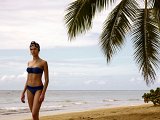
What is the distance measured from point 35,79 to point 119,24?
498 cm

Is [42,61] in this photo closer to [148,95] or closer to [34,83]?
[34,83]

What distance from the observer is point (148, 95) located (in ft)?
53.5

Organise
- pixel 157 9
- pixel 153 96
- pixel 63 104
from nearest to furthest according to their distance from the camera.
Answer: pixel 157 9, pixel 153 96, pixel 63 104

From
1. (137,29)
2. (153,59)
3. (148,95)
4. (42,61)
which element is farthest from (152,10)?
(148,95)

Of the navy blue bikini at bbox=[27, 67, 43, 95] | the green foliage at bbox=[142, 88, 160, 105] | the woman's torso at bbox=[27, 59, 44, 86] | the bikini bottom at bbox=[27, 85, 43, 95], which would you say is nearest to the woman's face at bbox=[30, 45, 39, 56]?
the woman's torso at bbox=[27, 59, 44, 86]

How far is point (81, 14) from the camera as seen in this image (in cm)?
1008

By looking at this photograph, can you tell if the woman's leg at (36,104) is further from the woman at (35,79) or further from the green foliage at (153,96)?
the green foliage at (153,96)

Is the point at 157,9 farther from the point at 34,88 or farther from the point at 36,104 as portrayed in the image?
the point at 36,104

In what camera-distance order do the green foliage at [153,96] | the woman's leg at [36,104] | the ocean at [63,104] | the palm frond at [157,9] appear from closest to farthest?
the woman's leg at [36,104]
the palm frond at [157,9]
the green foliage at [153,96]
the ocean at [63,104]

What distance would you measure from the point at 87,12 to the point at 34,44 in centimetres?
450

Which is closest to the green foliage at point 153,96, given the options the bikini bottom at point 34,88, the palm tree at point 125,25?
the palm tree at point 125,25

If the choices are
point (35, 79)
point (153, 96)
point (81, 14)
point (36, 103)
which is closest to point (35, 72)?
point (35, 79)

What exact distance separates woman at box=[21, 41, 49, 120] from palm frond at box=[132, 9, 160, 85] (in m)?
4.54

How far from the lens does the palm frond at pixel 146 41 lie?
33.1ft
